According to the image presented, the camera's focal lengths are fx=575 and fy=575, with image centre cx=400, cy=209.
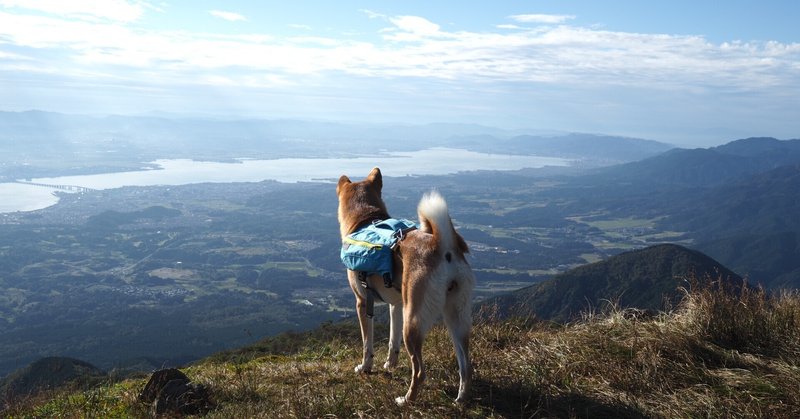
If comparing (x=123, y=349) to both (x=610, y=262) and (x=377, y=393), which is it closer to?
(x=610, y=262)

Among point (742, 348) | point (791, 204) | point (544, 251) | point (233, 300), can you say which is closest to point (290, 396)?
point (742, 348)

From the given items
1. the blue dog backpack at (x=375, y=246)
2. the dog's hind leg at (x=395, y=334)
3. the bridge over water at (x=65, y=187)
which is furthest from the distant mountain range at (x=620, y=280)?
the bridge over water at (x=65, y=187)

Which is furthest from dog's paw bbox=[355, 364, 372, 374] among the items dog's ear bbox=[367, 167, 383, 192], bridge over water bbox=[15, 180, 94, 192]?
bridge over water bbox=[15, 180, 94, 192]

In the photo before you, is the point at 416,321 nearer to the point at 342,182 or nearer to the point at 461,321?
the point at 461,321

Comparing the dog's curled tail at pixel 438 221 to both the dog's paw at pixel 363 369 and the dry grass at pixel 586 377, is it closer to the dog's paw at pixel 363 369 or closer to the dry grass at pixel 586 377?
the dry grass at pixel 586 377

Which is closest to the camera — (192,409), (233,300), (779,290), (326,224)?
(192,409)

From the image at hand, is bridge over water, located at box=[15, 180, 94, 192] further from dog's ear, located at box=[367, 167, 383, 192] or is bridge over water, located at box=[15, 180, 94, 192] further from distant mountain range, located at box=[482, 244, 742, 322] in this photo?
dog's ear, located at box=[367, 167, 383, 192]

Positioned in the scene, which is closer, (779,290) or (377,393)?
(377,393)
